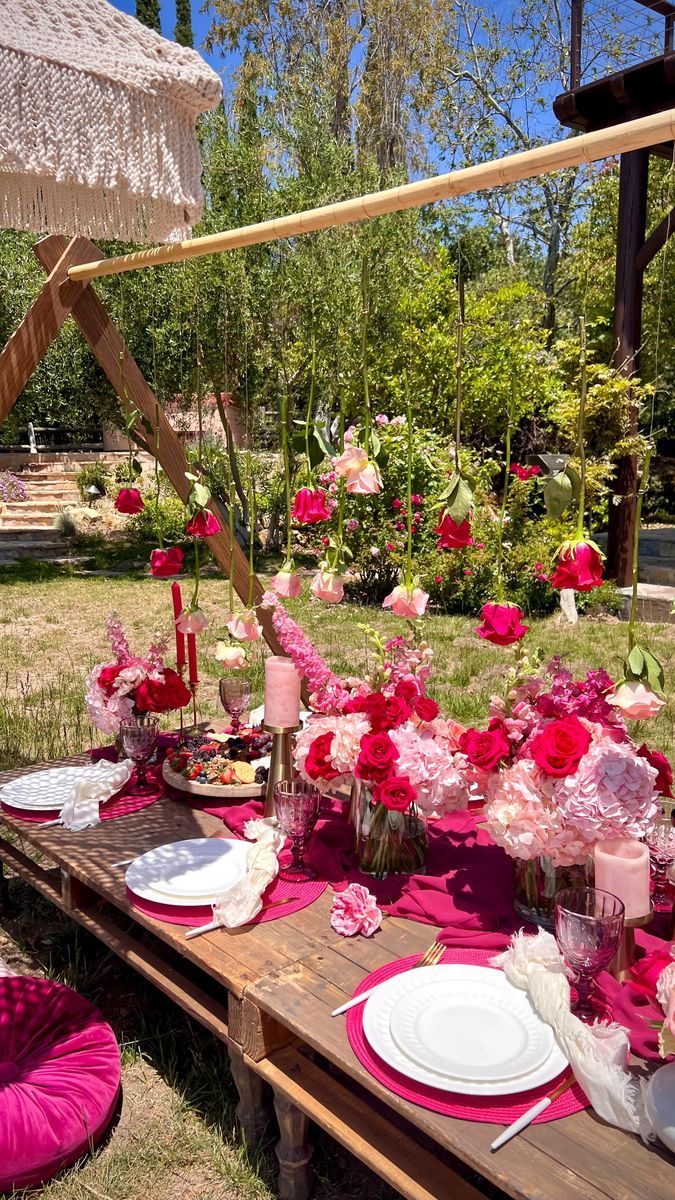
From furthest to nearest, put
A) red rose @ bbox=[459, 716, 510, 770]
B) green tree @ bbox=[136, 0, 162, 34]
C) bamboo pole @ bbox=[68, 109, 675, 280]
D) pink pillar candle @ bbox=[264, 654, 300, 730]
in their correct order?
green tree @ bbox=[136, 0, 162, 34] → pink pillar candle @ bbox=[264, 654, 300, 730] → red rose @ bbox=[459, 716, 510, 770] → bamboo pole @ bbox=[68, 109, 675, 280]

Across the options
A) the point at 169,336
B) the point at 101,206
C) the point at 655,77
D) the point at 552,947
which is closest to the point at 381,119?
the point at 169,336

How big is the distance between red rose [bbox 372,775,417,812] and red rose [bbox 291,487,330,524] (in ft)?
1.79

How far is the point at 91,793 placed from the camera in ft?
7.84

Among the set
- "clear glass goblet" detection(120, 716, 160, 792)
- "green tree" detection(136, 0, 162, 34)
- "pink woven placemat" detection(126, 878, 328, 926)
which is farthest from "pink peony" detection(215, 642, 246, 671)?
"green tree" detection(136, 0, 162, 34)

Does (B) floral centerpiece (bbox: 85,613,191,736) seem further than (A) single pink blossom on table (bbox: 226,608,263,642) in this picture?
Yes

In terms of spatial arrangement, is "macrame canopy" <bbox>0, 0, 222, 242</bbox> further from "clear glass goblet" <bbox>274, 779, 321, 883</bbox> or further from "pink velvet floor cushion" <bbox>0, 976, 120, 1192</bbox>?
"pink velvet floor cushion" <bbox>0, 976, 120, 1192</bbox>

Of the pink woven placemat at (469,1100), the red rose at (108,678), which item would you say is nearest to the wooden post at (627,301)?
the red rose at (108,678)

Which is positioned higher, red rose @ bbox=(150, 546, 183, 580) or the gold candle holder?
red rose @ bbox=(150, 546, 183, 580)

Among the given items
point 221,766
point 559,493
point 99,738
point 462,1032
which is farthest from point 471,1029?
point 99,738

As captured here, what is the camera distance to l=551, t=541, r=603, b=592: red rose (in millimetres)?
1430

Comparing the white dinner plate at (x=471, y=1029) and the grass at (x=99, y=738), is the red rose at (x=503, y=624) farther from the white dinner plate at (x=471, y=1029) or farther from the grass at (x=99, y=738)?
the grass at (x=99, y=738)

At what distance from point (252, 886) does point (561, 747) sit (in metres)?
0.71

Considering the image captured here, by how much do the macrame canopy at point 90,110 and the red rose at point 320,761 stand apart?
116cm

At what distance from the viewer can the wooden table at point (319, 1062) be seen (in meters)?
1.17
